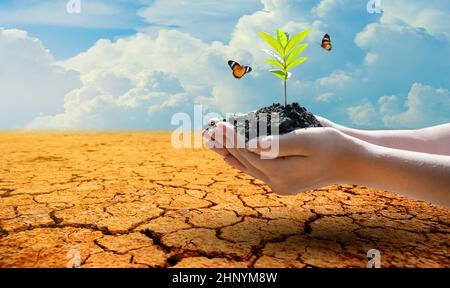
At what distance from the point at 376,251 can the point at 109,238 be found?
104cm

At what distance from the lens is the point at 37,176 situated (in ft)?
9.36

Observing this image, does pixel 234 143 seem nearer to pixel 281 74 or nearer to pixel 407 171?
pixel 281 74

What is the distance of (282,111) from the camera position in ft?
4.51

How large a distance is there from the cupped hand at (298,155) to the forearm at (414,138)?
39 centimetres

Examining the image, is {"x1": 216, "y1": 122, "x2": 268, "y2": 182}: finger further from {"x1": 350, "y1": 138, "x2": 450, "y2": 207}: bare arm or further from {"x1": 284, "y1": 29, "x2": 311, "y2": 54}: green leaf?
{"x1": 284, "y1": 29, "x2": 311, "y2": 54}: green leaf

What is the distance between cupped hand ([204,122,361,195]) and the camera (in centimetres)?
115

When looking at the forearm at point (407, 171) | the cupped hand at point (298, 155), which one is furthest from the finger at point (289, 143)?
the forearm at point (407, 171)

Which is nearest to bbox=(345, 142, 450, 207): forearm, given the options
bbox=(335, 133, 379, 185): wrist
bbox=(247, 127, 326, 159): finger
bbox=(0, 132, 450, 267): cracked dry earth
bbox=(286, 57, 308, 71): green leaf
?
bbox=(335, 133, 379, 185): wrist

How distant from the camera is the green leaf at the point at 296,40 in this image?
1.52 meters

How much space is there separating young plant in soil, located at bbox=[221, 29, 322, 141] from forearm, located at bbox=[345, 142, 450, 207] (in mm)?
240

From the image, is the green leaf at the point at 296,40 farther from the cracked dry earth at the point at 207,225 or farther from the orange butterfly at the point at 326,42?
the cracked dry earth at the point at 207,225

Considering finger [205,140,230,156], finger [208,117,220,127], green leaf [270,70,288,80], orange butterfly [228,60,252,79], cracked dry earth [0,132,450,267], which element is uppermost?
orange butterfly [228,60,252,79]
